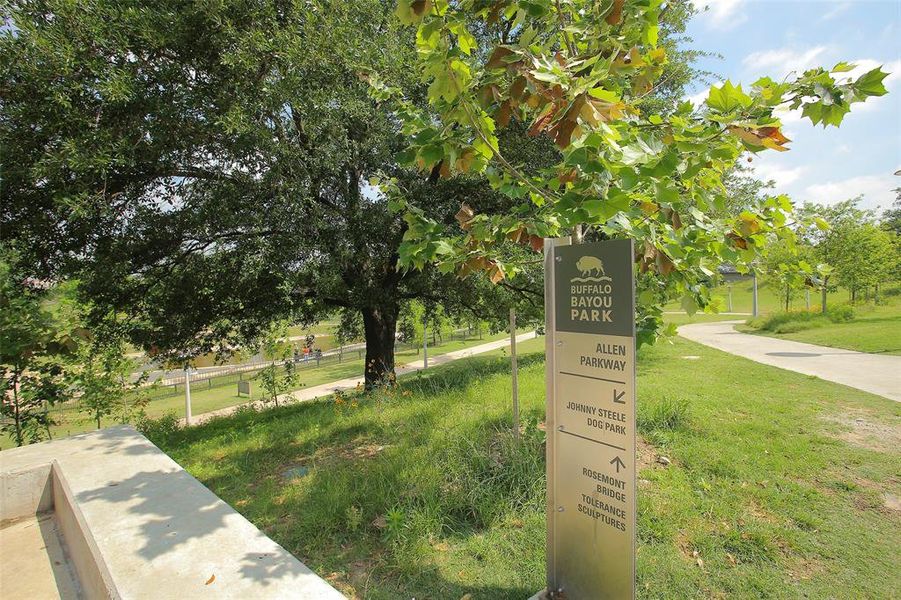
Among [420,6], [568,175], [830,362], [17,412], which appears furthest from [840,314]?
[17,412]

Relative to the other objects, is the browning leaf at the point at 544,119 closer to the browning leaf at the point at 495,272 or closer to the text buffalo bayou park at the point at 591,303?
the text buffalo bayou park at the point at 591,303

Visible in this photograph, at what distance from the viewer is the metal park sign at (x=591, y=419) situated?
6.04 feet

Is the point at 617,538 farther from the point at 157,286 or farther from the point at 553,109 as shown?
the point at 157,286

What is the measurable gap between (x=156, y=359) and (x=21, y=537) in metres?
4.83

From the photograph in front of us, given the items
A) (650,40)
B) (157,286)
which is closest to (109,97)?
(157,286)

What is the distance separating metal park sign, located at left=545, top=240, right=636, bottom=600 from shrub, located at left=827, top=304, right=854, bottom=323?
21.2 meters

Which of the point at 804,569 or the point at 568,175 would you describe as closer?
the point at 568,175

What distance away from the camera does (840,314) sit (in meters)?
17.5

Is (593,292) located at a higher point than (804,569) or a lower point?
higher

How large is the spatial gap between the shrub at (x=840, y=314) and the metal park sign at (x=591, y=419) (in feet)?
69.6

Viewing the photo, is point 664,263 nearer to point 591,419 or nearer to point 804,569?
point 591,419

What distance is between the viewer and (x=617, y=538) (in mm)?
1892

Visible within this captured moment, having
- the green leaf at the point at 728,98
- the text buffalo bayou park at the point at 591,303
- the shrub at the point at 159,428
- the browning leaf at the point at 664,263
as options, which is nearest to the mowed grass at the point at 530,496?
the shrub at the point at 159,428

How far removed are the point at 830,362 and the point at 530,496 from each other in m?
10.4
